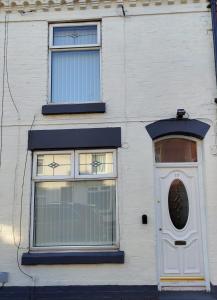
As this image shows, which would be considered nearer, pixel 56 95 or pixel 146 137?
pixel 146 137

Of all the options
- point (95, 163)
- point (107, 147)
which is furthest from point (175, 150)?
point (95, 163)

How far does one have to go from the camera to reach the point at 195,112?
24.3ft

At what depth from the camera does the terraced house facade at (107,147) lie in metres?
7.01

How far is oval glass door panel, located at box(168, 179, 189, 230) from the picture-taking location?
24.0ft

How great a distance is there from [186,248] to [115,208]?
1.53 metres

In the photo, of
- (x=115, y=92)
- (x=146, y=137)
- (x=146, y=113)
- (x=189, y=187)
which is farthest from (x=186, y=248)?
(x=115, y=92)

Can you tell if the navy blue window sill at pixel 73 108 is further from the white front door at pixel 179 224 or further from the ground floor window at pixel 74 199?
the white front door at pixel 179 224

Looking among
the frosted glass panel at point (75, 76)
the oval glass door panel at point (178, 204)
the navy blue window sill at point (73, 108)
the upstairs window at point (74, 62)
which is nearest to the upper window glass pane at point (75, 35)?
the upstairs window at point (74, 62)

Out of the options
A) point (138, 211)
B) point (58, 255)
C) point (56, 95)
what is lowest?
point (58, 255)

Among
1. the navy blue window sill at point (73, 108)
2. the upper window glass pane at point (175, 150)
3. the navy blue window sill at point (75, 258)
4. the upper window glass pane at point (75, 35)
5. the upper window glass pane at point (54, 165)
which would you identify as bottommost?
the navy blue window sill at point (75, 258)

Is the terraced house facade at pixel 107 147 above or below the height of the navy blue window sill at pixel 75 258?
above

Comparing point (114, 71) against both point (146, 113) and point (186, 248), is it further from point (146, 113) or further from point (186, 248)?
point (186, 248)

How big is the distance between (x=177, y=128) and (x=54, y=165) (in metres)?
2.50

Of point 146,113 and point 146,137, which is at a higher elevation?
point 146,113
